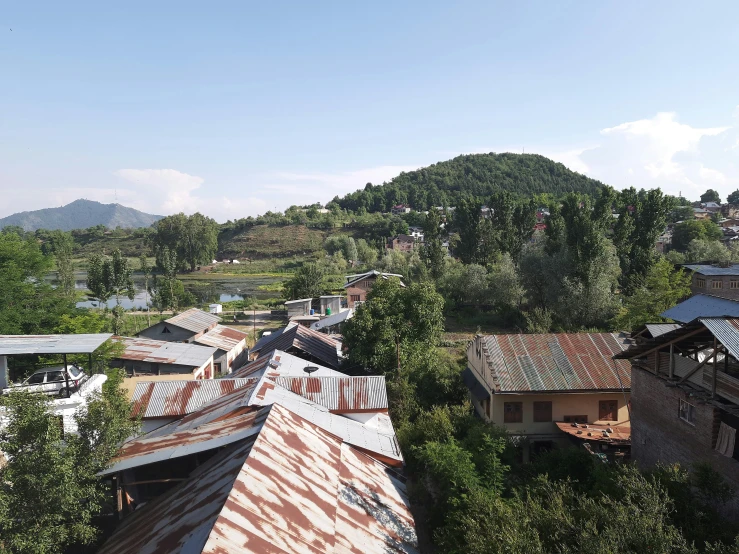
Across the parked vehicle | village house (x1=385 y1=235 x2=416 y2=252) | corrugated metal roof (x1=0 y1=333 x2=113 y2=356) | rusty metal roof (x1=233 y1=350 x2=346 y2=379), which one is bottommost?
rusty metal roof (x1=233 y1=350 x2=346 y2=379)

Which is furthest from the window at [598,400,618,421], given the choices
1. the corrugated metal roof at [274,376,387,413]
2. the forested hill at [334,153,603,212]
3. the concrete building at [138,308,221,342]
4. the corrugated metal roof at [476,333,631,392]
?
the forested hill at [334,153,603,212]

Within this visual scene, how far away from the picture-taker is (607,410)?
53.9 ft

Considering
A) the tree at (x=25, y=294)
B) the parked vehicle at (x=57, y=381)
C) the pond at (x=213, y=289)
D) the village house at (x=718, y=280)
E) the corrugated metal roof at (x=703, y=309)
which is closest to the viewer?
the parked vehicle at (x=57, y=381)

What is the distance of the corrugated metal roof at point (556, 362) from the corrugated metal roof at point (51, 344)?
12.3 meters

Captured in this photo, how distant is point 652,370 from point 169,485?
12378 millimetres

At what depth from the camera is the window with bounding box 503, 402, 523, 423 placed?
16141mm

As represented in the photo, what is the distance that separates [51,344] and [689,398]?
15.9m

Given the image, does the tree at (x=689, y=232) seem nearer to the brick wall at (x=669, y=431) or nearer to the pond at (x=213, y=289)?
the pond at (x=213, y=289)

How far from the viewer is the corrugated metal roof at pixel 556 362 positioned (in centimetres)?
1616

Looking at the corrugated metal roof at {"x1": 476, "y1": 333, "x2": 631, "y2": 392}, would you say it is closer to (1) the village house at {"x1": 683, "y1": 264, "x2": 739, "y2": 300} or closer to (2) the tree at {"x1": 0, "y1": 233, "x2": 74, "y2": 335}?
(1) the village house at {"x1": 683, "y1": 264, "x2": 739, "y2": 300}

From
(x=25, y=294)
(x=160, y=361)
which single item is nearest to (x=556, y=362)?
(x=160, y=361)

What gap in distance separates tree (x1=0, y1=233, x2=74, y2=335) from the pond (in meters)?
27.8

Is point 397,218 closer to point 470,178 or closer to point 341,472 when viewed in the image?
point 470,178

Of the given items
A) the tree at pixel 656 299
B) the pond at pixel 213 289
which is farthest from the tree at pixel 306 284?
the tree at pixel 656 299
